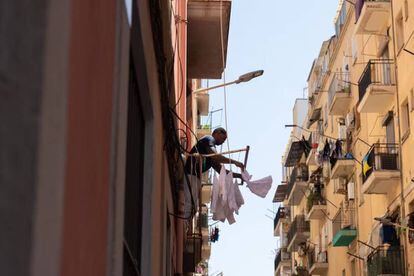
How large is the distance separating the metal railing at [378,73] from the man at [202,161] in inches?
938

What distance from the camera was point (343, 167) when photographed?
1790 inches

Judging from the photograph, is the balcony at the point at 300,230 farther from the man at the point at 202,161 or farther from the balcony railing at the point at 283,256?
the man at the point at 202,161

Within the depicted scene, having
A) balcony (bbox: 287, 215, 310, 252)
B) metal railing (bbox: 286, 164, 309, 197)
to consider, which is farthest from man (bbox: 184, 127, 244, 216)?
balcony (bbox: 287, 215, 310, 252)

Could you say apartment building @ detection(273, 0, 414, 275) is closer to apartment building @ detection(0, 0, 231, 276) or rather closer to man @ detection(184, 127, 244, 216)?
man @ detection(184, 127, 244, 216)

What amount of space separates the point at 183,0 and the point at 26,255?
14.1m

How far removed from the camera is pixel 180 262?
15031mm

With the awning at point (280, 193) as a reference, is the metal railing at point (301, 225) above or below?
below

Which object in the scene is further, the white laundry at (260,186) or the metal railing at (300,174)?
the metal railing at (300,174)

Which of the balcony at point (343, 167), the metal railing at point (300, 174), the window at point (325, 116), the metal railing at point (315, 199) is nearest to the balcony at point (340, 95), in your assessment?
the balcony at point (343, 167)

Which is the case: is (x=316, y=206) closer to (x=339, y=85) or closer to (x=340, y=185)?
(x=340, y=185)

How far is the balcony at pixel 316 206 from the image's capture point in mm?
53906

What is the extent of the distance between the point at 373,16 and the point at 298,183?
2543 centimetres

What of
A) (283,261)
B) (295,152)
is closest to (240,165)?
(295,152)

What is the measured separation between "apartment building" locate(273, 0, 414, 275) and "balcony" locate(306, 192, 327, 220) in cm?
6
